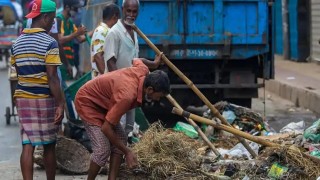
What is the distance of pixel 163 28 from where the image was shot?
34.8 feet

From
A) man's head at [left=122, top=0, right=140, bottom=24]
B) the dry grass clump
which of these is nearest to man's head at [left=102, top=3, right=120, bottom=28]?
man's head at [left=122, top=0, right=140, bottom=24]

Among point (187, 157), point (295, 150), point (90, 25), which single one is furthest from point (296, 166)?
point (90, 25)

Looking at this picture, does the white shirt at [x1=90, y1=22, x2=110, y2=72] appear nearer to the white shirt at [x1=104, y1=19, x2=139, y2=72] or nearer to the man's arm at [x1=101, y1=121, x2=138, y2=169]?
the white shirt at [x1=104, y1=19, x2=139, y2=72]

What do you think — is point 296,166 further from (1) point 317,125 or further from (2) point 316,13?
(2) point 316,13

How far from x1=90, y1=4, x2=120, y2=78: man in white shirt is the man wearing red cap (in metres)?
1.53

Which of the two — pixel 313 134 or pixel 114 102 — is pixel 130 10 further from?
pixel 313 134

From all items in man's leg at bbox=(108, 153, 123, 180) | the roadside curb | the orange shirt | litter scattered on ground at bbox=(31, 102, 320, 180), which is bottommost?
the roadside curb

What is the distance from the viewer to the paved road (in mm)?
7902

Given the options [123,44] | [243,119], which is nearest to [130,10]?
[123,44]

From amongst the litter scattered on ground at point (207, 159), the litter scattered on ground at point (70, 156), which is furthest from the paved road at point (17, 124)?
the litter scattered on ground at point (207, 159)

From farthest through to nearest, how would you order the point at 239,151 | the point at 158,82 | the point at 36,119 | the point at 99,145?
1. the point at 239,151
2. the point at 36,119
3. the point at 99,145
4. the point at 158,82

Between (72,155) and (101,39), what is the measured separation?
1.28 meters

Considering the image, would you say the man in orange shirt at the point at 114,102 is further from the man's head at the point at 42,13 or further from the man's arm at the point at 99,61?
the man's arm at the point at 99,61

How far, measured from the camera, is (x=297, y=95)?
14.4m
